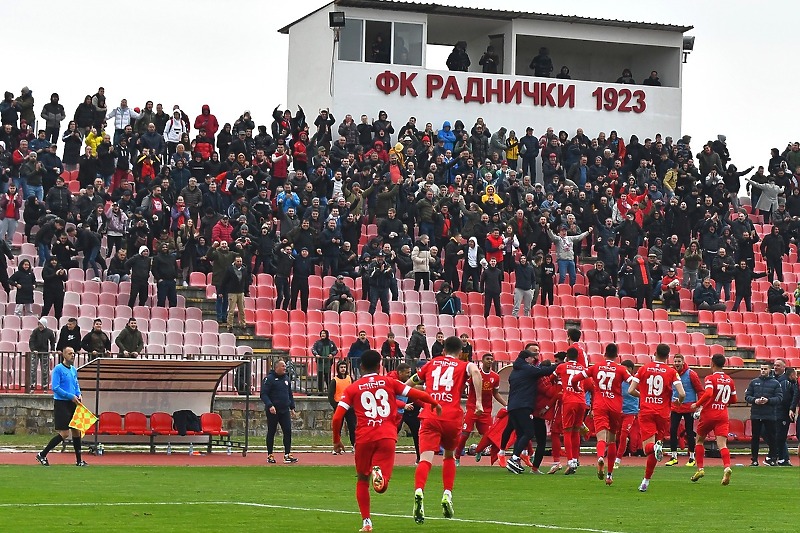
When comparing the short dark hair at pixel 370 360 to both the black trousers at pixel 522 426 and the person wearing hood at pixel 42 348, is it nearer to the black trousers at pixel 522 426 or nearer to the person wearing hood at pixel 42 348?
the black trousers at pixel 522 426

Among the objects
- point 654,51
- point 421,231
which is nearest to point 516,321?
point 421,231

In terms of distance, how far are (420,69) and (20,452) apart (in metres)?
22.6

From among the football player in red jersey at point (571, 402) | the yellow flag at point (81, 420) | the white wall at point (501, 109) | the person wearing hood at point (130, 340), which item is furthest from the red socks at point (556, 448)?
the white wall at point (501, 109)

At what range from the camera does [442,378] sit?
1653 centimetres

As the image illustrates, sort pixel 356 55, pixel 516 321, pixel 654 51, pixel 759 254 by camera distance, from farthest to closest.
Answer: pixel 654 51 → pixel 356 55 → pixel 759 254 → pixel 516 321

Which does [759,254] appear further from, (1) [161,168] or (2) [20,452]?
(2) [20,452]

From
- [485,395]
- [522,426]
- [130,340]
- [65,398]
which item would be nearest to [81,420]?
[65,398]

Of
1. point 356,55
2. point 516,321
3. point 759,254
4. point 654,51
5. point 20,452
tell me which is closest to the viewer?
point 20,452

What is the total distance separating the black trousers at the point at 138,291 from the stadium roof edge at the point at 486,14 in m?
15.9

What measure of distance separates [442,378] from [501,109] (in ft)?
98.7

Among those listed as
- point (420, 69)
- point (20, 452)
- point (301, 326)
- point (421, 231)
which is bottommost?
point (20, 452)

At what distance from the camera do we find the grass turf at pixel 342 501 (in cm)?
1456

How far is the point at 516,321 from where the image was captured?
115 ft

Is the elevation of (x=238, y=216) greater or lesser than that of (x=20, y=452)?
greater
